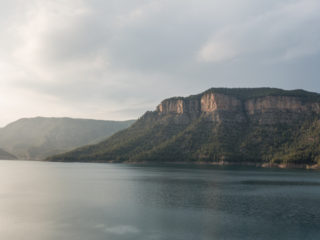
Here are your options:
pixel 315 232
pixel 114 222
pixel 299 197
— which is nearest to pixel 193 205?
pixel 114 222

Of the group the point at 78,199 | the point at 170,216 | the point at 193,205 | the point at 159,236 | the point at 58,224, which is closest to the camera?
the point at 159,236

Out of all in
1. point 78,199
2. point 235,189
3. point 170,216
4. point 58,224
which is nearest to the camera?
point 58,224

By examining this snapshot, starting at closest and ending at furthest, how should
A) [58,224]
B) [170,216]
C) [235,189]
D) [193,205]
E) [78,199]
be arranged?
[58,224] < [170,216] < [193,205] < [78,199] < [235,189]

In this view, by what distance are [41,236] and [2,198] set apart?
3688 centimetres

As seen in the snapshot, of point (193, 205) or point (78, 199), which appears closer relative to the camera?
point (193, 205)

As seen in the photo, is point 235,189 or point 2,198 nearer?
point 2,198

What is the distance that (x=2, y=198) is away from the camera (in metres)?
70.0

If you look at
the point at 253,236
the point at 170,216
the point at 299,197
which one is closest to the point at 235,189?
the point at 299,197

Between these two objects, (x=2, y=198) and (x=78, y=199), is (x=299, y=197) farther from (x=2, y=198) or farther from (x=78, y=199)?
(x=2, y=198)

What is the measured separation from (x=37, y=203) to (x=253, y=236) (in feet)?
145

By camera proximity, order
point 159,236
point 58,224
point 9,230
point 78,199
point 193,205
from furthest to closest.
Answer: point 78,199
point 193,205
point 58,224
point 9,230
point 159,236

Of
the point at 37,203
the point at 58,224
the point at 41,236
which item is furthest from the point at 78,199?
the point at 41,236

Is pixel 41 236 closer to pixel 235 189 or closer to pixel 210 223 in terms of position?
pixel 210 223

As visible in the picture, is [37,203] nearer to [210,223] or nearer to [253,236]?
[210,223]
